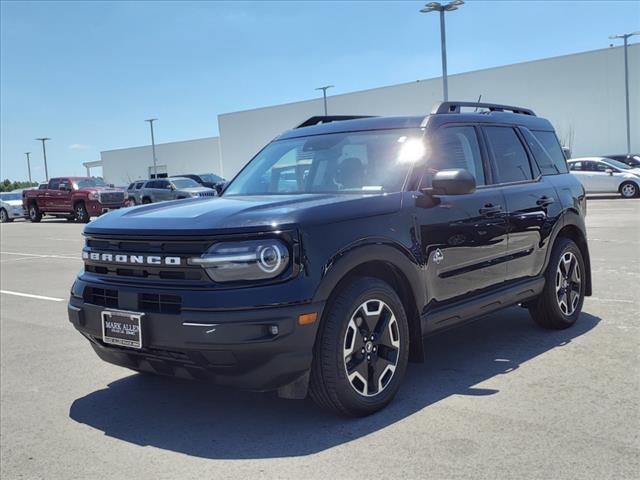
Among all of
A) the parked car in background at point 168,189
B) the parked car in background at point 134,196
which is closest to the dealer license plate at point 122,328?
the parked car in background at point 168,189

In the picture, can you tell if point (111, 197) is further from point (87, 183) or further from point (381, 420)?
point (381, 420)

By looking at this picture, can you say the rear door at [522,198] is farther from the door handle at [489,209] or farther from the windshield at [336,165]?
the windshield at [336,165]

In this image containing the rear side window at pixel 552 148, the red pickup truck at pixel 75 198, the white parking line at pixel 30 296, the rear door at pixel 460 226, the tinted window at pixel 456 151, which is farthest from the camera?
the red pickup truck at pixel 75 198

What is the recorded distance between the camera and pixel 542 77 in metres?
45.0

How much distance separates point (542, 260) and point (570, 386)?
1.52m

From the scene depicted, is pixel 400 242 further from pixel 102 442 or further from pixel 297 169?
pixel 102 442

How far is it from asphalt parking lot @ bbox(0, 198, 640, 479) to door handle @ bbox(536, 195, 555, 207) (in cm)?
116

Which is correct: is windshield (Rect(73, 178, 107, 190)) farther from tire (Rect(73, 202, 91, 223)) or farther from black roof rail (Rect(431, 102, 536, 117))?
black roof rail (Rect(431, 102, 536, 117))

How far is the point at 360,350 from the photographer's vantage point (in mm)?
3957

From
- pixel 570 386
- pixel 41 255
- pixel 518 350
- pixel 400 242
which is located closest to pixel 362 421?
pixel 400 242

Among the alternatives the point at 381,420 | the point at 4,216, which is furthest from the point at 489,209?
the point at 4,216

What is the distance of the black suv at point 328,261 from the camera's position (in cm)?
356

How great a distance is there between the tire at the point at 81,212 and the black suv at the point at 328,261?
25100 millimetres

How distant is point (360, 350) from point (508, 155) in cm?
250
